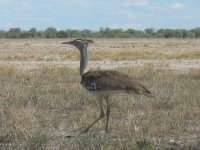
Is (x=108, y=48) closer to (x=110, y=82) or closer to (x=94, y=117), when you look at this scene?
(x=94, y=117)

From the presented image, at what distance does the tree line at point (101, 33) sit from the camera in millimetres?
96312

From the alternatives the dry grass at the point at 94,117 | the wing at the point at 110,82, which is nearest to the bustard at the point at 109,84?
the wing at the point at 110,82

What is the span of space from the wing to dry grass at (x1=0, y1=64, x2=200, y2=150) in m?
0.77

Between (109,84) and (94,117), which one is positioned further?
(94,117)

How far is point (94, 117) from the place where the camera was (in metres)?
12.2

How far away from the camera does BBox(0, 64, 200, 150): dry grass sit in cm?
973

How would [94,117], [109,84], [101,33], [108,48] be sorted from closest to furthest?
[109,84] < [94,117] < [108,48] < [101,33]

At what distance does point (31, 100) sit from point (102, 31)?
89.5 meters

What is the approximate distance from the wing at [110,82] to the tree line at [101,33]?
84.4 m

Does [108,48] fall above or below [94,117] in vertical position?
below

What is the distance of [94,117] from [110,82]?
6.89 ft

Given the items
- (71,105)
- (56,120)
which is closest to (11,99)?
(71,105)

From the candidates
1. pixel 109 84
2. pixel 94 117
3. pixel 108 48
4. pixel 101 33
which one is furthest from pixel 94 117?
pixel 101 33

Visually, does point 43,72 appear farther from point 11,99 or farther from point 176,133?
point 176,133
